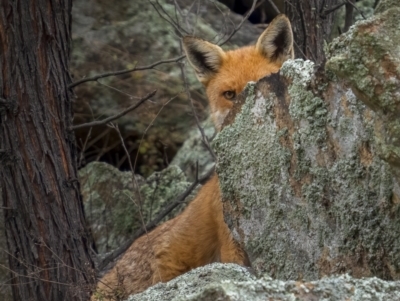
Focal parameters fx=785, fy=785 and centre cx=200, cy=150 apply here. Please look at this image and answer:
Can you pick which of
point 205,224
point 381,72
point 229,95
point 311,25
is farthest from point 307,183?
point 311,25

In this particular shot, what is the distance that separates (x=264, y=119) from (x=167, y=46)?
754 cm

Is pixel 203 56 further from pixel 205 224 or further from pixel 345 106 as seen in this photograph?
pixel 345 106

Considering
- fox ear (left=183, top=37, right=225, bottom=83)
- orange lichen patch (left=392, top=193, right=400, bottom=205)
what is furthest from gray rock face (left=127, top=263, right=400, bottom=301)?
fox ear (left=183, top=37, right=225, bottom=83)

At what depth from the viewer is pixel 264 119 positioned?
12.8 feet

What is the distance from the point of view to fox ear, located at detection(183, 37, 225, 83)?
23.6 feet

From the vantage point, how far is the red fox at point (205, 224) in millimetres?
5547

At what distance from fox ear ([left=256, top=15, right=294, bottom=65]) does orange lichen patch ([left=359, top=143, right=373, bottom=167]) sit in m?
3.76

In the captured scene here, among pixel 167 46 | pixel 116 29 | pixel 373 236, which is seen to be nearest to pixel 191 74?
pixel 167 46

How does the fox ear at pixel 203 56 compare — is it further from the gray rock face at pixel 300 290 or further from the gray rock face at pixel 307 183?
the gray rock face at pixel 300 290

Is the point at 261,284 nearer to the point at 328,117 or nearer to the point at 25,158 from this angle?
the point at 328,117

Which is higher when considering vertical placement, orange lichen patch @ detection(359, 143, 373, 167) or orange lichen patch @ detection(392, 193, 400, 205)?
orange lichen patch @ detection(359, 143, 373, 167)

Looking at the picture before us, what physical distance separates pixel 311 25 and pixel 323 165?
12.7 ft

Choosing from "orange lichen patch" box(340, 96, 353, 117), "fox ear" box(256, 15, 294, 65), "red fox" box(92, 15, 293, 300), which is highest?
"fox ear" box(256, 15, 294, 65)

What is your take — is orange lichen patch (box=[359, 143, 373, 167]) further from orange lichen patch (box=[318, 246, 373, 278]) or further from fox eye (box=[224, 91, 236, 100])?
fox eye (box=[224, 91, 236, 100])
